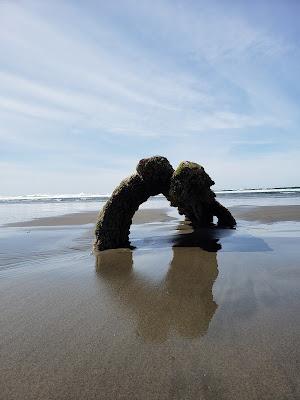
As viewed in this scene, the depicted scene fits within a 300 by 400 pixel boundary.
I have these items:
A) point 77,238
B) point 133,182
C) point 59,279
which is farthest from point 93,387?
point 77,238

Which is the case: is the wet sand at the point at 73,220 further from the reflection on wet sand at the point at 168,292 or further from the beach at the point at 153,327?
the beach at the point at 153,327

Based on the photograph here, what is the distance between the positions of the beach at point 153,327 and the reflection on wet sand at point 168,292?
15mm

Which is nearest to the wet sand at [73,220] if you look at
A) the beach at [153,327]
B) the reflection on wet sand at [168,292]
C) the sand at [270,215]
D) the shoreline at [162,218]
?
the shoreline at [162,218]

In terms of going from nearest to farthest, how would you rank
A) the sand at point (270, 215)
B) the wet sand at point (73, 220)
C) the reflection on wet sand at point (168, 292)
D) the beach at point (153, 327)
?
1. the beach at point (153, 327)
2. the reflection on wet sand at point (168, 292)
3. the sand at point (270, 215)
4. the wet sand at point (73, 220)

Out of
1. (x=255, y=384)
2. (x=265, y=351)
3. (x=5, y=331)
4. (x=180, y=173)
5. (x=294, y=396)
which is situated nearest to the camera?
(x=294, y=396)

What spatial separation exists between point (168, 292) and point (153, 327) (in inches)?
51.0

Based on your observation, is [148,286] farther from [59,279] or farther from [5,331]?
[5,331]

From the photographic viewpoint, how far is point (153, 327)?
3895 mm

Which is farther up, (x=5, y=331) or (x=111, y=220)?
(x=111, y=220)

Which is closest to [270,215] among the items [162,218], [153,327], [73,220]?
[162,218]

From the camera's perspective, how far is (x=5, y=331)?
3916mm

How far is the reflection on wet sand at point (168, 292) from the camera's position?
12.8 feet

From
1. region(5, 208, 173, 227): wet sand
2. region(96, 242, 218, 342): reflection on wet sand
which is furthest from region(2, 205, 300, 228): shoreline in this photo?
region(96, 242, 218, 342): reflection on wet sand

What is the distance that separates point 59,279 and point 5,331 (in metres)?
2.18
